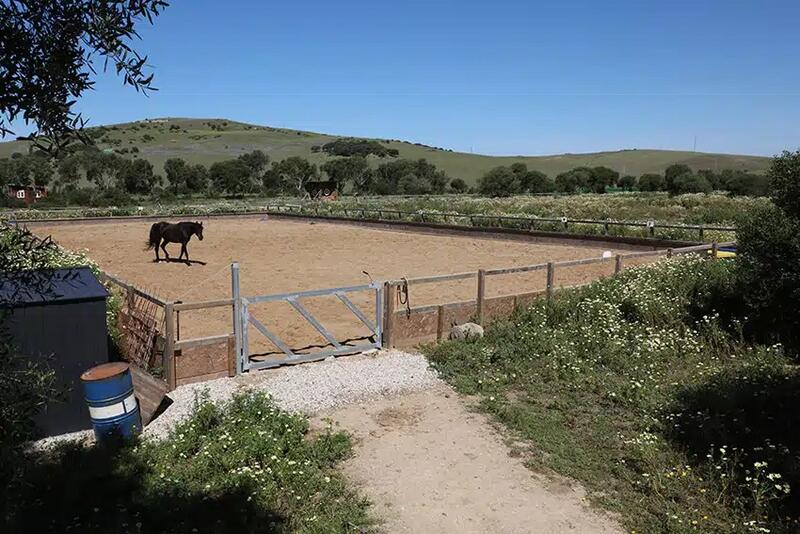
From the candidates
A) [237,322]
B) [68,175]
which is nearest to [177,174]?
[68,175]

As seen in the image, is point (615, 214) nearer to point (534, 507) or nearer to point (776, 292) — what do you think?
point (776, 292)

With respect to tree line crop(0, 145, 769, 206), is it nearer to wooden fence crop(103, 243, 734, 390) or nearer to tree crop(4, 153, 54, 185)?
wooden fence crop(103, 243, 734, 390)

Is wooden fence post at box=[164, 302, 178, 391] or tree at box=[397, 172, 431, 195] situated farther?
tree at box=[397, 172, 431, 195]

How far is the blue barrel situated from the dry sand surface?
194cm

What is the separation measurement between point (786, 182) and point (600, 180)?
A: 80.3 metres

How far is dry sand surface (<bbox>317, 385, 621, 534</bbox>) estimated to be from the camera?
452cm

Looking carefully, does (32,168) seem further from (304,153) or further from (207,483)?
(304,153)

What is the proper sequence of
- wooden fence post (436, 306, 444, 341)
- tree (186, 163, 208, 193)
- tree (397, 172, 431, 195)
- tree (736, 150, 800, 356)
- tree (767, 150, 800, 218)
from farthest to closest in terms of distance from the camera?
tree (186, 163, 208, 193), tree (397, 172, 431, 195), wooden fence post (436, 306, 444, 341), tree (736, 150, 800, 356), tree (767, 150, 800, 218)

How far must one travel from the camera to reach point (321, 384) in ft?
23.7

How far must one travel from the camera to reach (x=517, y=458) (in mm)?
5543

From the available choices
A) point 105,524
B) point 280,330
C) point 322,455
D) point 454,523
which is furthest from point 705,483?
point 280,330

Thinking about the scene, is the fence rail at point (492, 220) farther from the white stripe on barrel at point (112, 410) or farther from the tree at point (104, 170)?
the tree at point (104, 170)

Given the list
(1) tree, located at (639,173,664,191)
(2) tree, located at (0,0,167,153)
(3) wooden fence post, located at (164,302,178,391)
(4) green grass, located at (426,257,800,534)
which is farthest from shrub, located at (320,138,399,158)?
(2) tree, located at (0,0,167,153)

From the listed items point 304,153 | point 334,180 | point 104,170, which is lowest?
point 334,180
